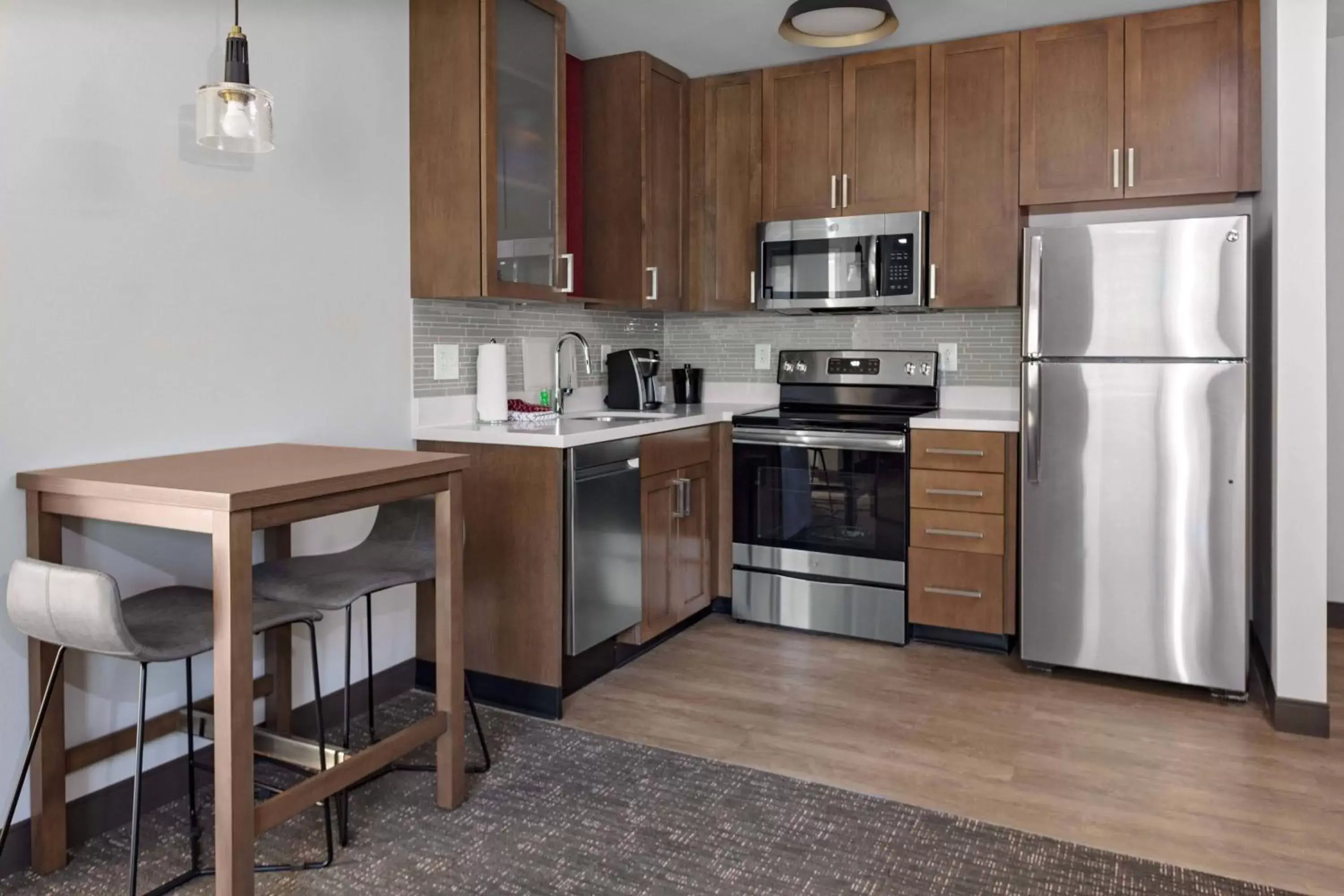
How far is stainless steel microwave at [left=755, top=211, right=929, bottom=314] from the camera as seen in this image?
3.78 meters

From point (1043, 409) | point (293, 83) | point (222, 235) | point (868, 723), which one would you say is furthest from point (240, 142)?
point (1043, 409)

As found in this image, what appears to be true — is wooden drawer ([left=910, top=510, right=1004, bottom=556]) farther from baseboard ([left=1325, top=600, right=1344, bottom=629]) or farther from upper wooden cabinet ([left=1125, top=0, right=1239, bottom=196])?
baseboard ([left=1325, top=600, right=1344, bottom=629])

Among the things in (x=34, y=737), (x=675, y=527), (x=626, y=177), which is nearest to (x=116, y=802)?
(x=34, y=737)

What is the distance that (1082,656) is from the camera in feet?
10.7

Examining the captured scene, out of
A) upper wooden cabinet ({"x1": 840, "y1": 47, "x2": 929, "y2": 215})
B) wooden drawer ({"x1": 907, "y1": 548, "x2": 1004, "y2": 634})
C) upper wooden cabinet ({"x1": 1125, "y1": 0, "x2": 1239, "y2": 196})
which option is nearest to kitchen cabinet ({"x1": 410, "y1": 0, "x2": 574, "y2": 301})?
upper wooden cabinet ({"x1": 840, "y1": 47, "x2": 929, "y2": 215})

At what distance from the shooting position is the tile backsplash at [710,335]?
3305 mm

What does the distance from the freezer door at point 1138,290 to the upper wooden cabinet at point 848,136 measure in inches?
29.3

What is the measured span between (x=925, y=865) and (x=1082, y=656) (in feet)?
4.87

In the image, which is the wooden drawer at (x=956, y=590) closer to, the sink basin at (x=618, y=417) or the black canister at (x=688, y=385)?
the sink basin at (x=618, y=417)

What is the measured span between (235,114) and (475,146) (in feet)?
3.22

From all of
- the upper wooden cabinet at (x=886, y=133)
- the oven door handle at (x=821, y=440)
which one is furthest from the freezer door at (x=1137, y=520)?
the upper wooden cabinet at (x=886, y=133)

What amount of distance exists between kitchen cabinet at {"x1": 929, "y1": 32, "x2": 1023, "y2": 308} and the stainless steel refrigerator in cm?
45

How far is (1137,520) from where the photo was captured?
3137mm

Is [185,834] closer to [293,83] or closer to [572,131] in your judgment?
[293,83]
